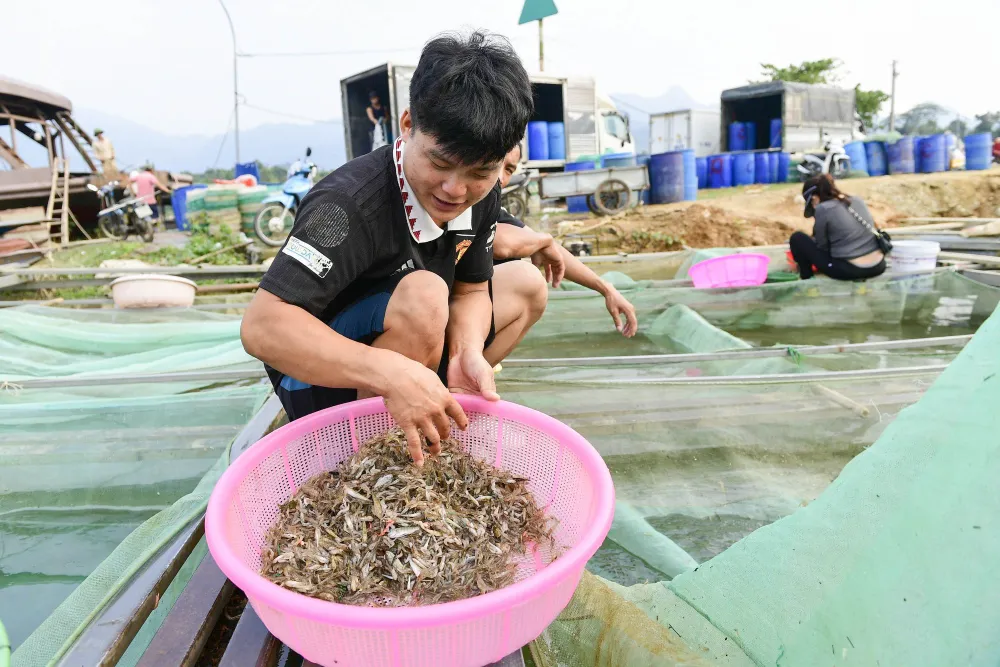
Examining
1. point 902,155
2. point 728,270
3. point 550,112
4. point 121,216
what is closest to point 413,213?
point 728,270

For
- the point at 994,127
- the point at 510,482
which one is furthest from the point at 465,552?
the point at 994,127

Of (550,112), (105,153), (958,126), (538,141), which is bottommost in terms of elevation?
(538,141)

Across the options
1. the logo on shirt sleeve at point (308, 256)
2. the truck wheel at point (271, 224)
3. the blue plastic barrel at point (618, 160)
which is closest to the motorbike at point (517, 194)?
the blue plastic barrel at point (618, 160)

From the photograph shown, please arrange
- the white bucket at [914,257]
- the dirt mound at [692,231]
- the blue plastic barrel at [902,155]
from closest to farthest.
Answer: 1. the white bucket at [914,257]
2. the dirt mound at [692,231]
3. the blue plastic barrel at [902,155]

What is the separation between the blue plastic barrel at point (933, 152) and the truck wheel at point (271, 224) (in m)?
14.0

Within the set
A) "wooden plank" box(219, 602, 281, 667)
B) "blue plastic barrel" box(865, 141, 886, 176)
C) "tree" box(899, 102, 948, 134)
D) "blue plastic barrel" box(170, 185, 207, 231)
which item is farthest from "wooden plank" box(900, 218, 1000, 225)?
"tree" box(899, 102, 948, 134)

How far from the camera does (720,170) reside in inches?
550

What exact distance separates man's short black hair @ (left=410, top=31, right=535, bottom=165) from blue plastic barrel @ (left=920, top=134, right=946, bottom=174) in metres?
16.1

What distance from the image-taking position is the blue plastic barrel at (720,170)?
13812mm

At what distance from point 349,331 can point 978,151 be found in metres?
16.9

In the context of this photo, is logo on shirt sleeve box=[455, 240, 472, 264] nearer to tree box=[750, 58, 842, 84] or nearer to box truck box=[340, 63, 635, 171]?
box truck box=[340, 63, 635, 171]

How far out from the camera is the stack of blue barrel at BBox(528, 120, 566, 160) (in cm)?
1124

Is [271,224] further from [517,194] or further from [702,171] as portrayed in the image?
[702,171]

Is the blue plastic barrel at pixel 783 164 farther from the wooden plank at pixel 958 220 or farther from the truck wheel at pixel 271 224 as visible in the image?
the truck wheel at pixel 271 224
